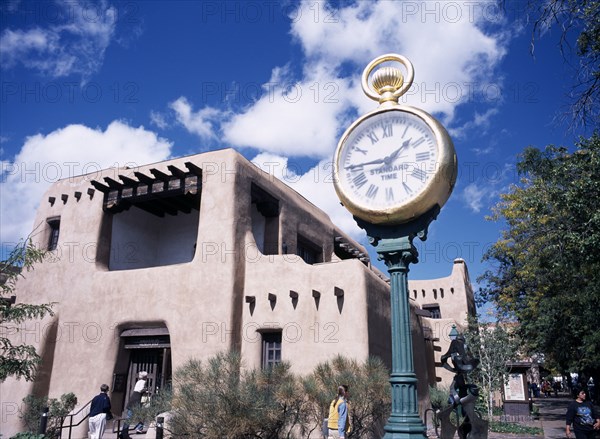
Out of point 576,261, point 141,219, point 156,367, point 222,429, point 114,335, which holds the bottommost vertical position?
point 222,429

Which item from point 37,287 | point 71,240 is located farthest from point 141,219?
point 37,287

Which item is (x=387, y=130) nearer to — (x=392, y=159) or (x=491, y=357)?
(x=392, y=159)

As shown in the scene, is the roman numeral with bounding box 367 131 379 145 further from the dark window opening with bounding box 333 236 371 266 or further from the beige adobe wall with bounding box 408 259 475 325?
the beige adobe wall with bounding box 408 259 475 325

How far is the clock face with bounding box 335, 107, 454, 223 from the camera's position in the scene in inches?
201

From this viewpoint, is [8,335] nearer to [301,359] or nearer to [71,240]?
[71,240]

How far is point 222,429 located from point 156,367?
26.2ft

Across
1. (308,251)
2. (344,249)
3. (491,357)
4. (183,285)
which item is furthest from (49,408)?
(491,357)

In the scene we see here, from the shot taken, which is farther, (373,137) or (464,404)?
(373,137)

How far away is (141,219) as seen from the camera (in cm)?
1981

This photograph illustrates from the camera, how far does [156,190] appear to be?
1684 cm

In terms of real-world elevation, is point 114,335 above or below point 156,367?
above

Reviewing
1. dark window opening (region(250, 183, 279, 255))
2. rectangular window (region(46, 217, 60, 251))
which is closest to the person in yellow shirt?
dark window opening (region(250, 183, 279, 255))

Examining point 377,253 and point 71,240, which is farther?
point 71,240

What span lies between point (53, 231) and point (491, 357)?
19.1m
